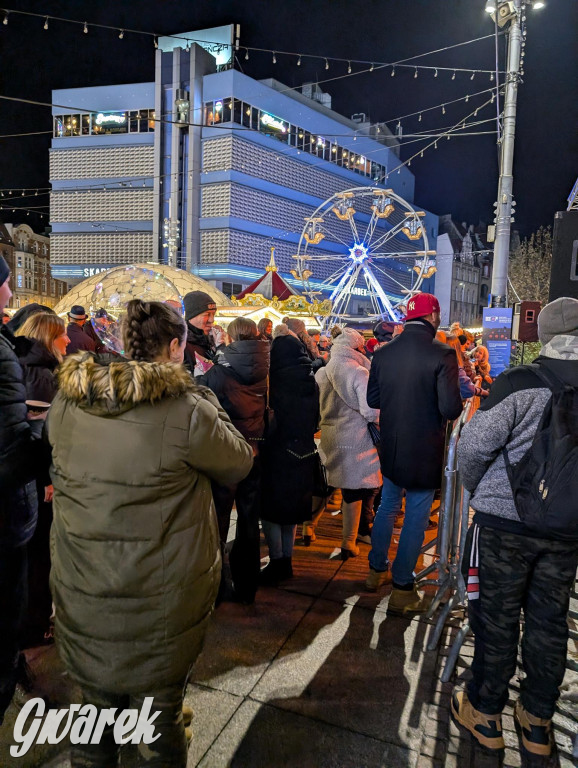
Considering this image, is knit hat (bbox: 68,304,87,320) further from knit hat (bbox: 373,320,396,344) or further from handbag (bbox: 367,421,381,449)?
handbag (bbox: 367,421,381,449)

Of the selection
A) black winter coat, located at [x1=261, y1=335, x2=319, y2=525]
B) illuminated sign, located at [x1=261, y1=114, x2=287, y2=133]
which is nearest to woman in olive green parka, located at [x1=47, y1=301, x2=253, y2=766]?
black winter coat, located at [x1=261, y1=335, x2=319, y2=525]

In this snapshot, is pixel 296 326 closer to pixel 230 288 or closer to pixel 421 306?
pixel 421 306

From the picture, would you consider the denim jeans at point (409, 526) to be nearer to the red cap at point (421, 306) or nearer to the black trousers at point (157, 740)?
the red cap at point (421, 306)

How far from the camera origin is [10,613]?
223 cm

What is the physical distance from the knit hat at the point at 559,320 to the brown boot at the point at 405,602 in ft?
6.78

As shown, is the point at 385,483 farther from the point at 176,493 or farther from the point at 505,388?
the point at 176,493

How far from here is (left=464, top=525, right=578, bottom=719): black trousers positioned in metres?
2.26

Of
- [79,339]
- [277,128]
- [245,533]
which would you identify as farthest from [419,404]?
[277,128]

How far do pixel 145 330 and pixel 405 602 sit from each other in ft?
8.96

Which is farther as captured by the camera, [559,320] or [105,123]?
[105,123]

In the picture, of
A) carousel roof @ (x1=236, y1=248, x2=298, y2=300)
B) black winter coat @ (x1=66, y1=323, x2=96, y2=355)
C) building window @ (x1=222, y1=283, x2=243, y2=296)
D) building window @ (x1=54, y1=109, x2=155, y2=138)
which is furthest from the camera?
building window @ (x1=54, y1=109, x2=155, y2=138)

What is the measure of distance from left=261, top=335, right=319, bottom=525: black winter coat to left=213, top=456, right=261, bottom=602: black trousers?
11.1 inches

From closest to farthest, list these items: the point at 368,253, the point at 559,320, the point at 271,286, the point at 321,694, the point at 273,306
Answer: the point at 559,320 → the point at 321,694 → the point at 273,306 → the point at 271,286 → the point at 368,253

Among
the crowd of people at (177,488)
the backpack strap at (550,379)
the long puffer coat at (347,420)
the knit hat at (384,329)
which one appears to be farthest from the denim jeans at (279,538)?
the knit hat at (384,329)
